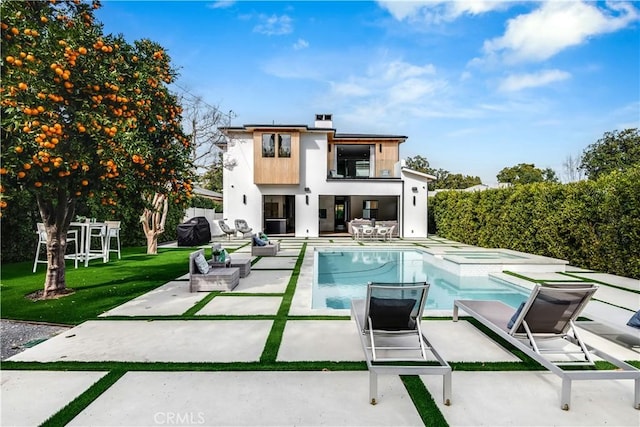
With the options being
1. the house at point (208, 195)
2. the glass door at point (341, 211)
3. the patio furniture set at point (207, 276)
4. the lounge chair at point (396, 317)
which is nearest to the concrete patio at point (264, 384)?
the lounge chair at point (396, 317)

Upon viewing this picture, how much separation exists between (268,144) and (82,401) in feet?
55.6

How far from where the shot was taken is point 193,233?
1509 cm

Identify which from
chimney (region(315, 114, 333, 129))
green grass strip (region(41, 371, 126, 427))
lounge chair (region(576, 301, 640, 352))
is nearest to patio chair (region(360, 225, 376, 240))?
chimney (region(315, 114, 333, 129))

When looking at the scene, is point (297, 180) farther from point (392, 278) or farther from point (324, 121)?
point (392, 278)

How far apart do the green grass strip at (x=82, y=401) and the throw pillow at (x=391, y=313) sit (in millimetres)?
2609

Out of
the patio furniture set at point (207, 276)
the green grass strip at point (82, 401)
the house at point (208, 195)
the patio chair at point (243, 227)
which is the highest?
the house at point (208, 195)

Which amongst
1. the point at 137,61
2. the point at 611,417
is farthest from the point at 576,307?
the point at 137,61

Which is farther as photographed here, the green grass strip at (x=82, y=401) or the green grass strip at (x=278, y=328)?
the green grass strip at (x=278, y=328)

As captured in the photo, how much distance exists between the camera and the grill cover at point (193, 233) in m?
14.9

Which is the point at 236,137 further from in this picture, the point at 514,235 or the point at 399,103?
the point at 514,235

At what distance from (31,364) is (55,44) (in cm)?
412

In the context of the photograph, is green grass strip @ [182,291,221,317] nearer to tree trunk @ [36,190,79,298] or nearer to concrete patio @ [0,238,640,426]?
concrete patio @ [0,238,640,426]

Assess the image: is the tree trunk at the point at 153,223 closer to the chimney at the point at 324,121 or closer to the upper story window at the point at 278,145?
the upper story window at the point at 278,145

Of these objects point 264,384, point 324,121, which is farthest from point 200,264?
point 324,121
